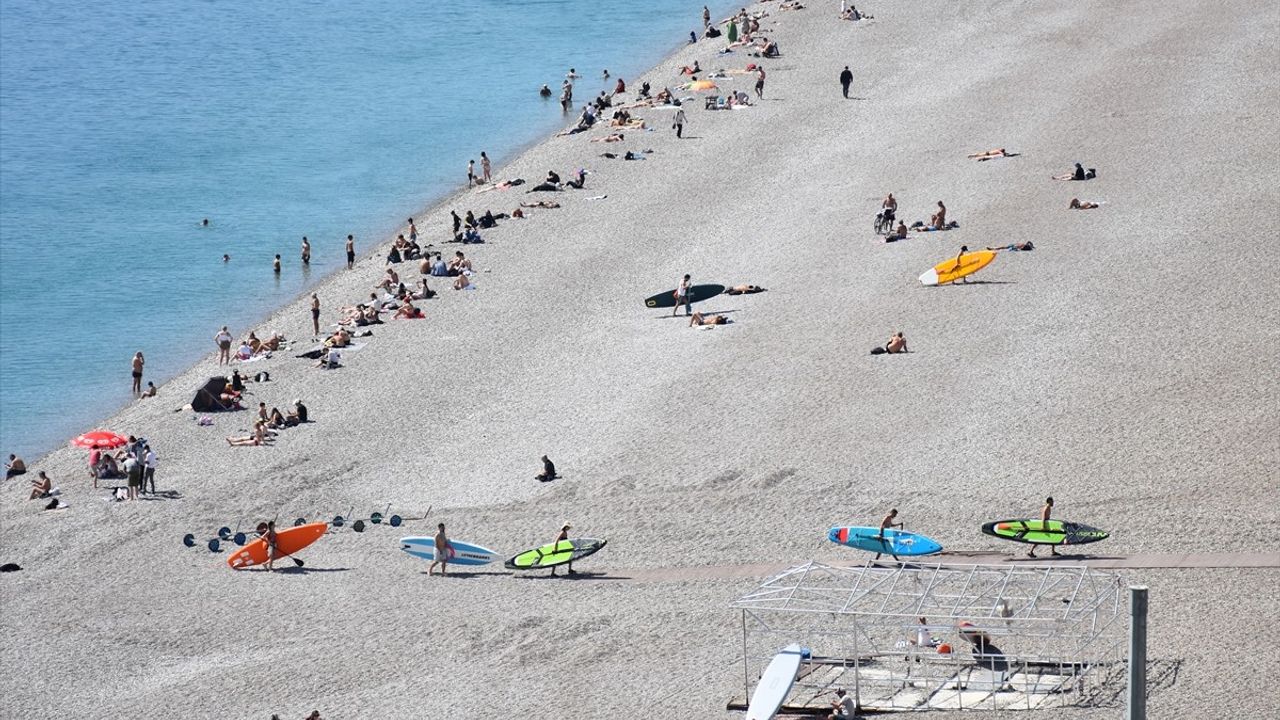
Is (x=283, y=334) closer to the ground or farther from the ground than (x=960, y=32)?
closer to the ground

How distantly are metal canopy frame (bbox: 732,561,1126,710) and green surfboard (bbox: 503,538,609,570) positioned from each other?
378 centimetres

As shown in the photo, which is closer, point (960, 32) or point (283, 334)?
point (283, 334)

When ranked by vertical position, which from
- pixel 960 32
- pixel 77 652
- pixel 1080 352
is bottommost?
pixel 77 652

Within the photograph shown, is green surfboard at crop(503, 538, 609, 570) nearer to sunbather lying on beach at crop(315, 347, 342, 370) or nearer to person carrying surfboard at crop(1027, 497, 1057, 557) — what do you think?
person carrying surfboard at crop(1027, 497, 1057, 557)

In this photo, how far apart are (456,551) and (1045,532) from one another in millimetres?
9358

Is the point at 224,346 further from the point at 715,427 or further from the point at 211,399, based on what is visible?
the point at 715,427

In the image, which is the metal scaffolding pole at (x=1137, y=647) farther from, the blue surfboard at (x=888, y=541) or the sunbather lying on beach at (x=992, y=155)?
the sunbather lying on beach at (x=992, y=155)

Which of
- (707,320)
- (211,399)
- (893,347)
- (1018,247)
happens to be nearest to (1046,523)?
(893,347)

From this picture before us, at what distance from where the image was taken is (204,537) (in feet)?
102

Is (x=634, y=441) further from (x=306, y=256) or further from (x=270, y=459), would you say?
(x=306, y=256)

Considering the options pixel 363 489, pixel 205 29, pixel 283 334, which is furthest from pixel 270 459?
pixel 205 29

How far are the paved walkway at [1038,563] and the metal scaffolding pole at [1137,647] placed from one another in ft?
31.0

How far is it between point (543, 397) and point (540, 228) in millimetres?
12683

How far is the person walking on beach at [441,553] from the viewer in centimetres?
2812
